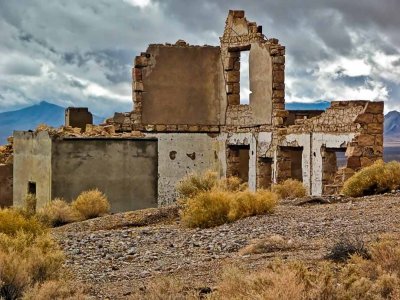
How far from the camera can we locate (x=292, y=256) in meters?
10.2

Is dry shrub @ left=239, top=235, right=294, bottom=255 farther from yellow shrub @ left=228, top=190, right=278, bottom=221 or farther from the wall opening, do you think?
the wall opening

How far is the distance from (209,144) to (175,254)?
1931cm

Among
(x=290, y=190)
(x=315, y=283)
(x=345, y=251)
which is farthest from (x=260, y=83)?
(x=315, y=283)

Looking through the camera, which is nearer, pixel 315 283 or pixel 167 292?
pixel 315 283

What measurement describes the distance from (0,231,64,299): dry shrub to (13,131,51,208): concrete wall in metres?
11.2

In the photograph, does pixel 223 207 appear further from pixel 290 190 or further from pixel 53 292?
pixel 290 190

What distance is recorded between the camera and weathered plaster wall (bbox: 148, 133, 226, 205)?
30266mm

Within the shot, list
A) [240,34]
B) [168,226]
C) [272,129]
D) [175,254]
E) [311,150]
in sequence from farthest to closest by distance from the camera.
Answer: [240,34] < [272,129] < [311,150] < [168,226] < [175,254]

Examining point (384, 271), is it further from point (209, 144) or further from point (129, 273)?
point (209, 144)

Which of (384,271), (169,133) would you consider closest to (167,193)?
(169,133)

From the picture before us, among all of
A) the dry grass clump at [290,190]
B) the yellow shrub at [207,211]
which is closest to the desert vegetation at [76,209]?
the yellow shrub at [207,211]

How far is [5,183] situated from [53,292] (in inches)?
777

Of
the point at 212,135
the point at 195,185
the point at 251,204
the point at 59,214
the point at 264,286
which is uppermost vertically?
the point at 212,135

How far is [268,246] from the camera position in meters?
11.2
